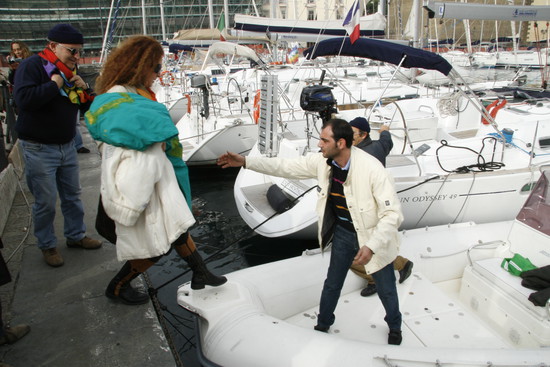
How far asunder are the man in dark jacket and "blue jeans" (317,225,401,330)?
835mm

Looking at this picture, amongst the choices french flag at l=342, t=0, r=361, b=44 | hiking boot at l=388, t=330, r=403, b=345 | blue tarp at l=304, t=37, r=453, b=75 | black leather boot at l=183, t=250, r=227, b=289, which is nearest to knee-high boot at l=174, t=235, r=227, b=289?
black leather boot at l=183, t=250, r=227, b=289

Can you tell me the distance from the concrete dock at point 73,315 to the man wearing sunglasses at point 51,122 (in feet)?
0.81

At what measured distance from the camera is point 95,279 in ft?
10.2

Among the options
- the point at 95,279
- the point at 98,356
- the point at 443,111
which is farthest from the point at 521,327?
the point at 443,111

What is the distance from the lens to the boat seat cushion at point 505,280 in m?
3.00

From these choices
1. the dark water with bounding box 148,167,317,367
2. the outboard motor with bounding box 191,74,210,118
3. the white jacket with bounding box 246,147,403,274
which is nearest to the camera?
the white jacket with bounding box 246,147,403,274

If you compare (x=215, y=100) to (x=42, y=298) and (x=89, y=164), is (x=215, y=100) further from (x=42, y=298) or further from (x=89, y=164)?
(x=42, y=298)

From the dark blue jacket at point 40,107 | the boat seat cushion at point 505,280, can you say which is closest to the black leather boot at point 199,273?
the dark blue jacket at point 40,107

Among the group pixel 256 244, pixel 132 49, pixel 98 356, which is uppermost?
pixel 132 49

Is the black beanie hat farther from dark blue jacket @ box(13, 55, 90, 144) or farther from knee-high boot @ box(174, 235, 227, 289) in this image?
knee-high boot @ box(174, 235, 227, 289)

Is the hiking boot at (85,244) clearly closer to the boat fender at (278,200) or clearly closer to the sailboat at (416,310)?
the sailboat at (416,310)

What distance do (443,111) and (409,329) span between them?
5.61 m

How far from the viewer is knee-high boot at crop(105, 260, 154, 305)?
270cm

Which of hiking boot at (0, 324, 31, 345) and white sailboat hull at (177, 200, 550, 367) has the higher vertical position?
hiking boot at (0, 324, 31, 345)
